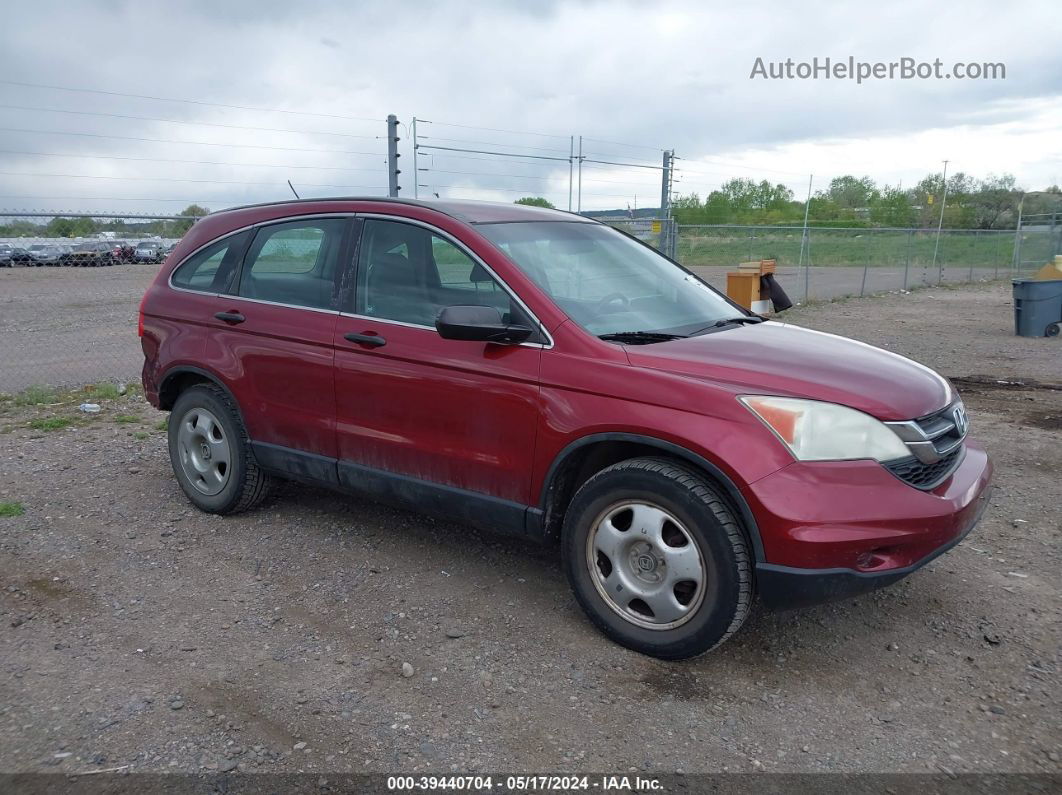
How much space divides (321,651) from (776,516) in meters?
1.90

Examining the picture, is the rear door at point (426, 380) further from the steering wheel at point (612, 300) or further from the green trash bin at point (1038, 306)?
the green trash bin at point (1038, 306)

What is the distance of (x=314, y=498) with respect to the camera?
558 centimetres

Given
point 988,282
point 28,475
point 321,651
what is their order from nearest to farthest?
point 321,651 → point 28,475 → point 988,282

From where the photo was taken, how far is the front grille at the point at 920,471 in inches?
130

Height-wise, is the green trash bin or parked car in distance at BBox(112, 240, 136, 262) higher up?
parked car in distance at BBox(112, 240, 136, 262)

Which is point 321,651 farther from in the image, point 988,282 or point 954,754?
point 988,282

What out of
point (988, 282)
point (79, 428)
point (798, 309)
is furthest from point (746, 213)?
point (79, 428)

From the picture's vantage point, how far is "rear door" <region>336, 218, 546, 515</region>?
151 inches

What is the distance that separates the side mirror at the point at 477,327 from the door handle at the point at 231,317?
5.16ft

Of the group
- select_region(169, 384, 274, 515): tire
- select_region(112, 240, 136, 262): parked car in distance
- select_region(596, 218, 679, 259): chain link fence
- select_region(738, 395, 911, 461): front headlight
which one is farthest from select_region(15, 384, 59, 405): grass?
select_region(596, 218, 679, 259): chain link fence

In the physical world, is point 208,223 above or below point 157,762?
above

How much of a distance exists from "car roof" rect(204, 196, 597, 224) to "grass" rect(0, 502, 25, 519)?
A: 238 centimetres

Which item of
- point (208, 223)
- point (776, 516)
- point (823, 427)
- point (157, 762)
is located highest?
Result: point (208, 223)

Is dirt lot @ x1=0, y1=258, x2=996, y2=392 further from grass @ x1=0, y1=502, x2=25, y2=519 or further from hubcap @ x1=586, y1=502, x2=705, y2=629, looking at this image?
hubcap @ x1=586, y1=502, x2=705, y2=629
